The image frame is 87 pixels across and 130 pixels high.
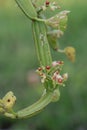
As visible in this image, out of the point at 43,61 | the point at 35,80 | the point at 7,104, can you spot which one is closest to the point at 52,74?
the point at 43,61

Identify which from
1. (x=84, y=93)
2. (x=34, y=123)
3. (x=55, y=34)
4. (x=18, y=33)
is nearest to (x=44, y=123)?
(x=34, y=123)

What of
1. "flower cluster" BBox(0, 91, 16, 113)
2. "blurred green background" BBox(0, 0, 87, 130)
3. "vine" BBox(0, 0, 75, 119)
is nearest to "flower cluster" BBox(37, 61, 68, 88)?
"vine" BBox(0, 0, 75, 119)

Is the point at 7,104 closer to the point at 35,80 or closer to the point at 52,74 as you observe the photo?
the point at 52,74

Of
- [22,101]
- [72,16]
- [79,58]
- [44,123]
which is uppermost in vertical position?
[72,16]

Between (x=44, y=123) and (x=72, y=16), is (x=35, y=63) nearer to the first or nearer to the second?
(x=44, y=123)

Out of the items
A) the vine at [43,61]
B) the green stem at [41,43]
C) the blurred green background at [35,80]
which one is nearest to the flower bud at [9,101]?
the vine at [43,61]

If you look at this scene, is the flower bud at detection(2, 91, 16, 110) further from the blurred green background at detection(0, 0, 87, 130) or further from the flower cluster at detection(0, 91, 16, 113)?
the blurred green background at detection(0, 0, 87, 130)

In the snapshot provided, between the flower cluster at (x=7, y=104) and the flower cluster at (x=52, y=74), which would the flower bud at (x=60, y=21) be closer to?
the flower cluster at (x=52, y=74)

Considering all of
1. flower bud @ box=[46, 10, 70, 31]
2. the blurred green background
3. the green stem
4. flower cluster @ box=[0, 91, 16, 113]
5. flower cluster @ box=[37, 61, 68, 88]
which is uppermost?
the blurred green background
